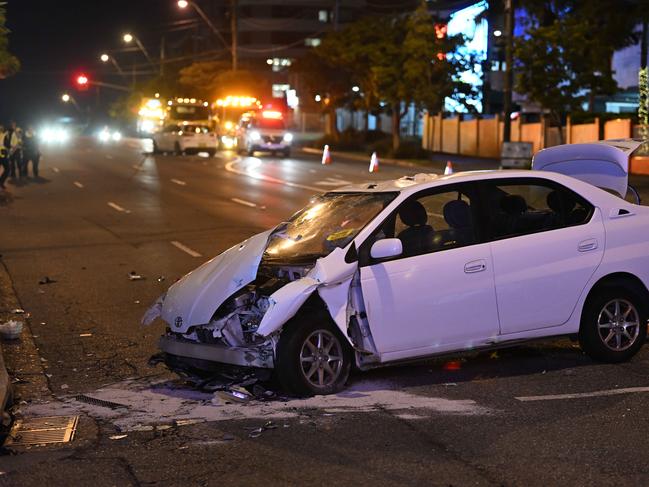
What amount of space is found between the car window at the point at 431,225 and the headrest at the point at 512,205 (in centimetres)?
35

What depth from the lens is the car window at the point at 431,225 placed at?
7922 millimetres

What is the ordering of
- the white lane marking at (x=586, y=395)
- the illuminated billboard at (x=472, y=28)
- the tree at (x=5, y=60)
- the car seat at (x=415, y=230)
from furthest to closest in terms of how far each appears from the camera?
the illuminated billboard at (x=472, y=28) → the tree at (x=5, y=60) → the car seat at (x=415, y=230) → the white lane marking at (x=586, y=395)

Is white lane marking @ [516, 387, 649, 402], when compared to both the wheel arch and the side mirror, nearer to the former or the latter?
the wheel arch

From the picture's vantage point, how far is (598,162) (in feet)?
32.7

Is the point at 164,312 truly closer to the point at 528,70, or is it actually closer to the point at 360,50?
the point at 528,70

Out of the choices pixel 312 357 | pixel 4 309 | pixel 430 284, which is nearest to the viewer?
pixel 312 357

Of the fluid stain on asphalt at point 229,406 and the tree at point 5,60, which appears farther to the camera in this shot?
the tree at point 5,60

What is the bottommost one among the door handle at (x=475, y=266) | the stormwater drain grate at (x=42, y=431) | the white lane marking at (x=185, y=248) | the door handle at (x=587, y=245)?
the white lane marking at (x=185, y=248)

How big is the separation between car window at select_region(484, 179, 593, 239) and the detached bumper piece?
1.98m

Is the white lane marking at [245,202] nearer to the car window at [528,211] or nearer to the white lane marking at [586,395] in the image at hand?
the car window at [528,211]

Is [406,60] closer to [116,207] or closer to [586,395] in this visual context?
[116,207]

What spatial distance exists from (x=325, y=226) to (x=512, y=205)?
4.89 feet

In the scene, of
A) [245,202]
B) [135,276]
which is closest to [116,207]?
[245,202]

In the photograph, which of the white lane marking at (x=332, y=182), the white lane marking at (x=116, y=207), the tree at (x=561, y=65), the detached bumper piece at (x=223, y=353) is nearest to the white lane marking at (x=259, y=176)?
the white lane marking at (x=332, y=182)
